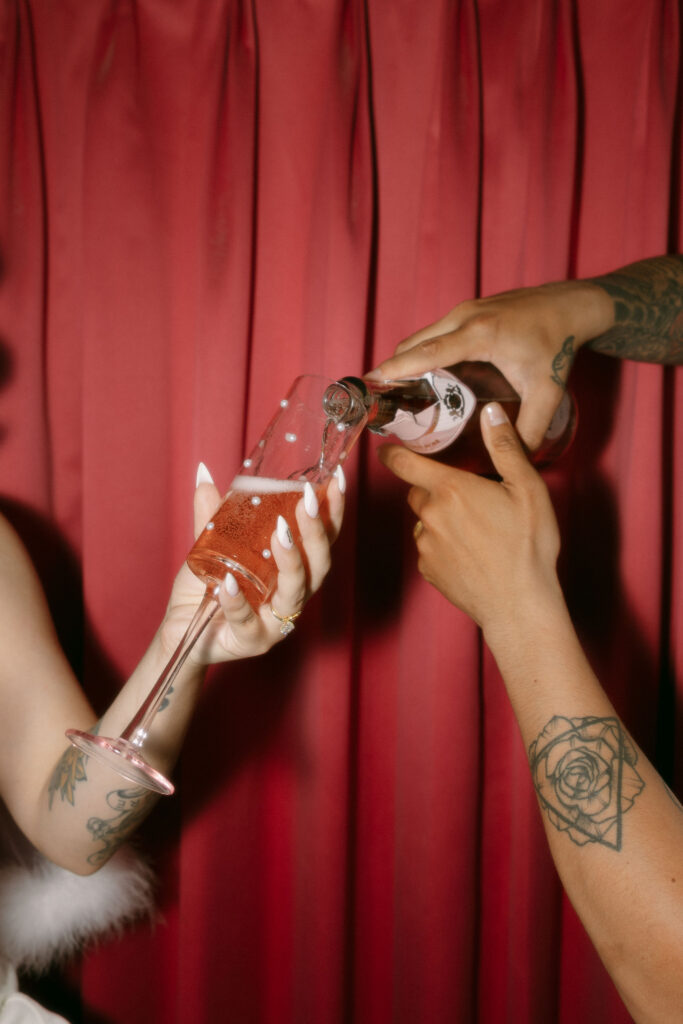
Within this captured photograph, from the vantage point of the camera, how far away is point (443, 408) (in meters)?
0.89

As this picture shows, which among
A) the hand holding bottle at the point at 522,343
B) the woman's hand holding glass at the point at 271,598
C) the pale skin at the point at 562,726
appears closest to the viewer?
the pale skin at the point at 562,726

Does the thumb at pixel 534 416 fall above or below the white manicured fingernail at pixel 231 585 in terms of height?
above

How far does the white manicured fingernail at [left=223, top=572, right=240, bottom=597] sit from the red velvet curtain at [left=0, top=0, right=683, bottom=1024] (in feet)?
1.61

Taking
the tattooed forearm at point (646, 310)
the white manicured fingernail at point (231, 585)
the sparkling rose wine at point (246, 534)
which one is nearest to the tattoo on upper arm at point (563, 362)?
the tattooed forearm at point (646, 310)

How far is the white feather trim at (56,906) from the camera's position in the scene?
1179 millimetres

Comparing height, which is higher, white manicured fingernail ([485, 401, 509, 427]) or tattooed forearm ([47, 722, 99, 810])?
white manicured fingernail ([485, 401, 509, 427])

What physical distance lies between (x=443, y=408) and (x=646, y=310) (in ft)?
1.28

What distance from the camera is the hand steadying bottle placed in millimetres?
880

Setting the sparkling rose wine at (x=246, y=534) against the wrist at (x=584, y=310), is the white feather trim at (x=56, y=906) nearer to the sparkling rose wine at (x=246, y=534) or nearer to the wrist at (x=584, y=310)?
the sparkling rose wine at (x=246, y=534)

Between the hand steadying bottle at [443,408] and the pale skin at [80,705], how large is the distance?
0.18 meters

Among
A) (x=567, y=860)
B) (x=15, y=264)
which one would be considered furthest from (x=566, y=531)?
(x=15, y=264)

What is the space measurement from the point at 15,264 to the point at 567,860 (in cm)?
127

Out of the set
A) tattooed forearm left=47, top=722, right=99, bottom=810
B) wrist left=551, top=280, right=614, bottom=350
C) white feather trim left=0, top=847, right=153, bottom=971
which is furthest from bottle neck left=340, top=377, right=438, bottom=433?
white feather trim left=0, top=847, right=153, bottom=971

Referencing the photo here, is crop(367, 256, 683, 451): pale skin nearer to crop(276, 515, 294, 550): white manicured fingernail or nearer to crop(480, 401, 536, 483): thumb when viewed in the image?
Result: crop(480, 401, 536, 483): thumb
